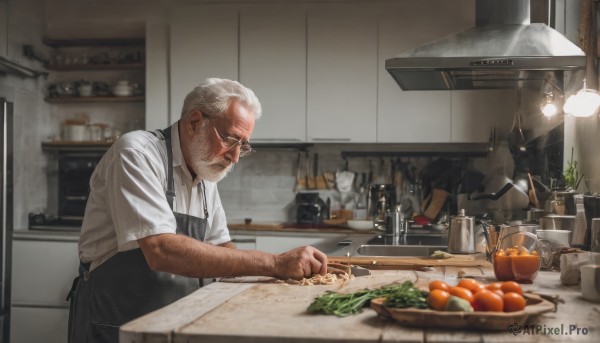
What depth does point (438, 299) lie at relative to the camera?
176 cm

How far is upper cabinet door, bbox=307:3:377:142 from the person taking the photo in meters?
5.45

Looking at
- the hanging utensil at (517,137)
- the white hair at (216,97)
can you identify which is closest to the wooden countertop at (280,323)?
the white hair at (216,97)

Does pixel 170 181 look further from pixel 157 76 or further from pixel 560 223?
pixel 157 76

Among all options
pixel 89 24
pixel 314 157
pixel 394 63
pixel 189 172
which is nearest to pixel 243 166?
pixel 314 157

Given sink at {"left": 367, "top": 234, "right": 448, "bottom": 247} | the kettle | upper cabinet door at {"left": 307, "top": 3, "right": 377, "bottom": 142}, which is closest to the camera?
the kettle

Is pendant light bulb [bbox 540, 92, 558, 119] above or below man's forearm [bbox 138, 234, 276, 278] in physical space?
above

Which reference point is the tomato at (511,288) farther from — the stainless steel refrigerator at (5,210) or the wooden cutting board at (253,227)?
the stainless steel refrigerator at (5,210)

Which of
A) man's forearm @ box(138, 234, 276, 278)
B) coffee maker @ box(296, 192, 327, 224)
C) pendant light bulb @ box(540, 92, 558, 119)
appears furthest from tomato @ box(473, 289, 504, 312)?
coffee maker @ box(296, 192, 327, 224)

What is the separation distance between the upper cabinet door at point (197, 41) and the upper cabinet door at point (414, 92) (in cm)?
119

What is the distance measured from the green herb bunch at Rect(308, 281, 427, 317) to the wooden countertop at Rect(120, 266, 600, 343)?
0.03 metres

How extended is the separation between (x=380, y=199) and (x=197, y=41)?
6.24 feet

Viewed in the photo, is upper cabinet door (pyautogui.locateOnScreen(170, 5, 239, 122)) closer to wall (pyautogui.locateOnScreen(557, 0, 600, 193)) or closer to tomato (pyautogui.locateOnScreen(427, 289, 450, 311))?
wall (pyautogui.locateOnScreen(557, 0, 600, 193))

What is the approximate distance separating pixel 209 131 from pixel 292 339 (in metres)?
1.23

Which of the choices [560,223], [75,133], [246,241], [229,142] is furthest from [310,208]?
[229,142]
